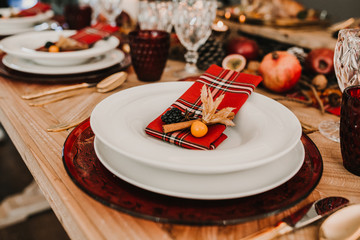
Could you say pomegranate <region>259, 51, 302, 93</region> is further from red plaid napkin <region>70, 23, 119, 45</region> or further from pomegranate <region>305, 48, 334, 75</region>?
red plaid napkin <region>70, 23, 119, 45</region>

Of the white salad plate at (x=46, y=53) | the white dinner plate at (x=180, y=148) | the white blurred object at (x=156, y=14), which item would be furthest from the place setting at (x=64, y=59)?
the white dinner plate at (x=180, y=148)

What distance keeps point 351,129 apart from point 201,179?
0.23 m

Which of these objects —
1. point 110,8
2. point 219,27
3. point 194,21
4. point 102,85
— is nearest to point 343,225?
point 102,85

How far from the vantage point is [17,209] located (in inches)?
54.7

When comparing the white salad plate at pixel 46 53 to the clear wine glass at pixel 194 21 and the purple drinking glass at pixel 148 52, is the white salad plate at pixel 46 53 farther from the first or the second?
the clear wine glass at pixel 194 21

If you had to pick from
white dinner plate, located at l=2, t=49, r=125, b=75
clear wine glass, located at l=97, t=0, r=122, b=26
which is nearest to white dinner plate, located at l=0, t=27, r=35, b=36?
clear wine glass, located at l=97, t=0, r=122, b=26

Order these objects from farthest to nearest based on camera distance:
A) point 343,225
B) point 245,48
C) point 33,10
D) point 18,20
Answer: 1. point 33,10
2. point 18,20
3. point 245,48
4. point 343,225

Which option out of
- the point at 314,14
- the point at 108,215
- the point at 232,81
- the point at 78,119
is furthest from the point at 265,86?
the point at 314,14

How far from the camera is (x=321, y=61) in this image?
0.82 meters

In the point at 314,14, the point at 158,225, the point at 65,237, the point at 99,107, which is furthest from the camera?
the point at 314,14

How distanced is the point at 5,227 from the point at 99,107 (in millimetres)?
1194

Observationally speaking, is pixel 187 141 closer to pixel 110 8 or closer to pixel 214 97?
pixel 214 97

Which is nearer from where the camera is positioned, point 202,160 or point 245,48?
point 202,160

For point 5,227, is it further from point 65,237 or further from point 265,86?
point 265,86
